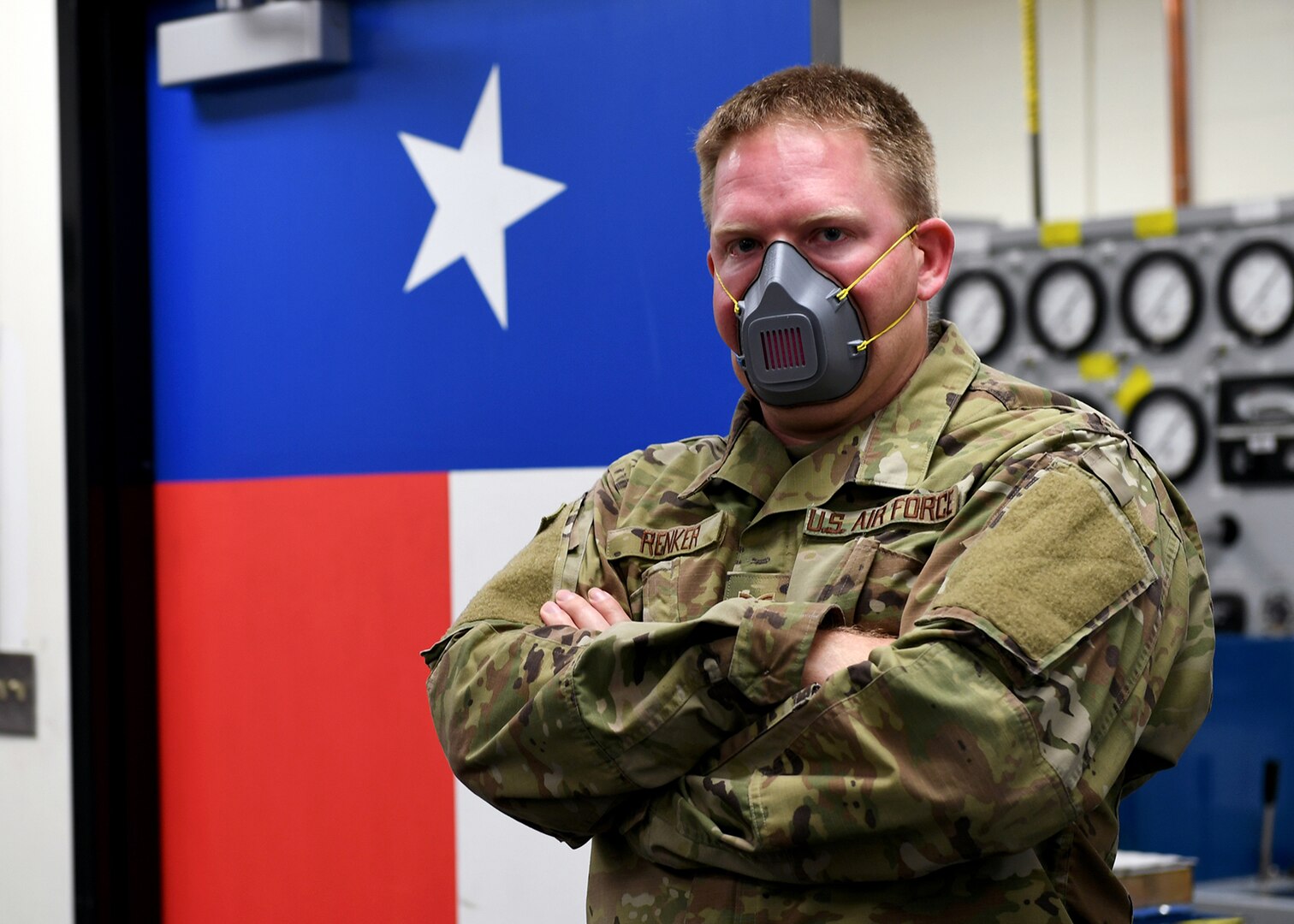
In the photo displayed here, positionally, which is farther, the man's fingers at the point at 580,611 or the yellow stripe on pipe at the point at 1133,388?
the yellow stripe on pipe at the point at 1133,388

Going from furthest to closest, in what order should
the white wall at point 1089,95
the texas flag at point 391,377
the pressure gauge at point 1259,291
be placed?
the white wall at point 1089,95, the pressure gauge at point 1259,291, the texas flag at point 391,377

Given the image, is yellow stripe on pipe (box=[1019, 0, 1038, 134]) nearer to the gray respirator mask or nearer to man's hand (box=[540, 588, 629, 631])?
the gray respirator mask

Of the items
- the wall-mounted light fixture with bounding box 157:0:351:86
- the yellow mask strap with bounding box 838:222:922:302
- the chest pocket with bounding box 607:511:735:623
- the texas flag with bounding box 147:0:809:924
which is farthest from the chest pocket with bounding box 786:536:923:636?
the wall-mounted light fixture with bounding box 157:0:351:86

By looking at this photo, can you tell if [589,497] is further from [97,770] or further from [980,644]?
[97,770]

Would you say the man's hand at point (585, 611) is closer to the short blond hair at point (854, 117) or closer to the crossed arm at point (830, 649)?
the crossed arm at point (830, 649)

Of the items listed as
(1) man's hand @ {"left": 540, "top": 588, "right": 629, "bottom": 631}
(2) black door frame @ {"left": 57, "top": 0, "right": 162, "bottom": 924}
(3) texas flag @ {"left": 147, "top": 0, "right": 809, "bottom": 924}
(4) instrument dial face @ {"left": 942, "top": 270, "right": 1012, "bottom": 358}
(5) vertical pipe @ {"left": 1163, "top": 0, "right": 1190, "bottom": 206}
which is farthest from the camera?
(5) vertical pipe @ {"left": 1163, "top": 0, "right": 1190, "bottom": 206}

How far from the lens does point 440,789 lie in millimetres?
2396

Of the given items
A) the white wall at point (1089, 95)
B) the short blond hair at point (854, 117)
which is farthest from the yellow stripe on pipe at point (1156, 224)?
the short blond hair at point (854, 117)

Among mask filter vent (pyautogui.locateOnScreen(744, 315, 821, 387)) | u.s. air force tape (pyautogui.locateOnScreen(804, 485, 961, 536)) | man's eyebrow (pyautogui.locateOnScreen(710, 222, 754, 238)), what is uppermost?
man's eyebrow (pyautogui.locateOnScreen(710, 222, 754, 238))

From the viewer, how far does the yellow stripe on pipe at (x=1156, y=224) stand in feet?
12.4

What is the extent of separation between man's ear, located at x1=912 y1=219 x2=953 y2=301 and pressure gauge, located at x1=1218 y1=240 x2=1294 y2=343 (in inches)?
86.8

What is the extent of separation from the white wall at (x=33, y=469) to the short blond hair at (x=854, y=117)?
1.55m

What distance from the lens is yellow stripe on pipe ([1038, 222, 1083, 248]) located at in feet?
13.0

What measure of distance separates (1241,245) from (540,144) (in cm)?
204
